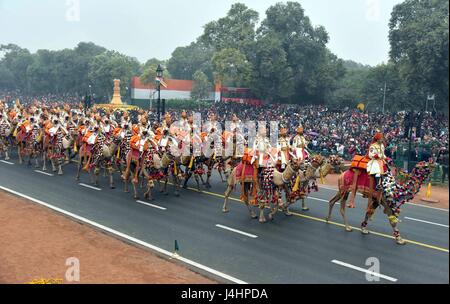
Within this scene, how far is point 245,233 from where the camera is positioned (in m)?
14.0

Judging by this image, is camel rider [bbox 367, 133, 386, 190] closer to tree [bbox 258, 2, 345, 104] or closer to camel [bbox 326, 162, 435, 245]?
camel [bbox 326, 162, 435, 245]

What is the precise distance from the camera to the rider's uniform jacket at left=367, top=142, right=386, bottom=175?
530 inches

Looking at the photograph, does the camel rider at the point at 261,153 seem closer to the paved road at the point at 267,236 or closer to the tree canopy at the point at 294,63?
the paved road at the point at 267,236

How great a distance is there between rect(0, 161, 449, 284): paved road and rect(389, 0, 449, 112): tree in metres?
14.2

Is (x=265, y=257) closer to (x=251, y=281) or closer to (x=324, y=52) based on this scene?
Result: (x=251, y=281)

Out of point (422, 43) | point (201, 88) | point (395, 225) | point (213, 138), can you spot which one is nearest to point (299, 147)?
point (213, 138)

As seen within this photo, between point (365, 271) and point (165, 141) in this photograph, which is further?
point (165, 141)

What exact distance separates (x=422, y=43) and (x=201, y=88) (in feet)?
133

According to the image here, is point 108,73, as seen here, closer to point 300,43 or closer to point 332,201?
point 300,43

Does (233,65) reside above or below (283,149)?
above

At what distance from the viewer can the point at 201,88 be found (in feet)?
220

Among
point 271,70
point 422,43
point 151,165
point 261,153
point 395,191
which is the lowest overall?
point 151,165

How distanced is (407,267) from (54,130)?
17.5m
